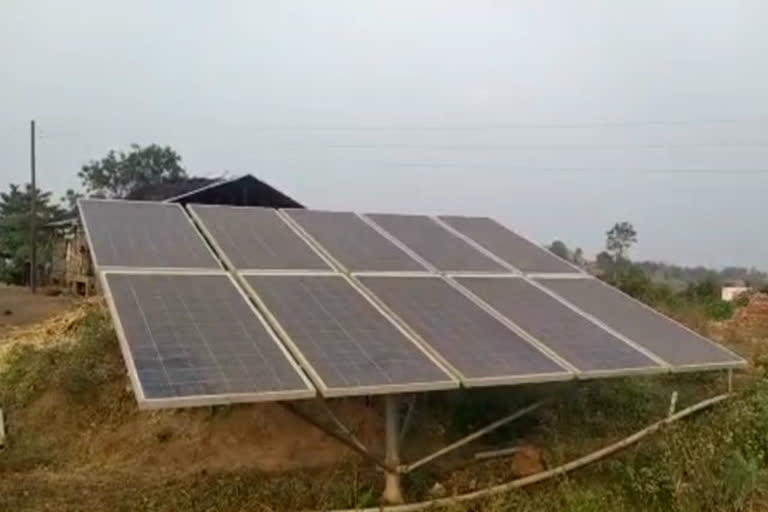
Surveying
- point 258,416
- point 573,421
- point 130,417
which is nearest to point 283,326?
point 258,416

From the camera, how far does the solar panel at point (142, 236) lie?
6438 mm

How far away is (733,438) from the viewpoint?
6430 mm

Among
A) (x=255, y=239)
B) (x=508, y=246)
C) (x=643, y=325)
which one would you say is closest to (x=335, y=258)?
(x=255, y=239)

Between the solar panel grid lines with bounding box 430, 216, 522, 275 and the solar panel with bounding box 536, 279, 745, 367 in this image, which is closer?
the solar panel with bounding box 536, 279, 745, 367

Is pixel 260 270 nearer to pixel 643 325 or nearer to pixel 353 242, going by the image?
pixel 353 242

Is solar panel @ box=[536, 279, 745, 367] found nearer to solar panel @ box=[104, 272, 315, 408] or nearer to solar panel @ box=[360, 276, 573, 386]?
solar panel @ box=[360, 276, 573, 386]

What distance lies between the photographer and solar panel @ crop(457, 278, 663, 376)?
621 cm

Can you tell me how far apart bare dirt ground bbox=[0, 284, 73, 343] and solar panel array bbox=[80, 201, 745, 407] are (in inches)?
497

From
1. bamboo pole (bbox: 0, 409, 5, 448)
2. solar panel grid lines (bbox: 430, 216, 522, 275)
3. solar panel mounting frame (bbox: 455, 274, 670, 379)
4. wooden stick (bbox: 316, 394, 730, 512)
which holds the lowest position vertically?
bamboo pole (bbox: 0, 409, 5, 448)

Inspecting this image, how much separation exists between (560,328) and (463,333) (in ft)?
3.69

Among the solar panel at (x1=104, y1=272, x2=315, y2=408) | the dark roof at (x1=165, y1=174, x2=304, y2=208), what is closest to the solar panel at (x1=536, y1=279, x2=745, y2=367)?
the solar panel at (x1=104, y1=272, x2=315, y2=408)

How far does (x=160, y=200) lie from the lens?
1014 inches

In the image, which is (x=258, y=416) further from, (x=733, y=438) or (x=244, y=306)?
(x=733, y=438)

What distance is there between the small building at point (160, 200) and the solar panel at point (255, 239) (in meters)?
9.60
